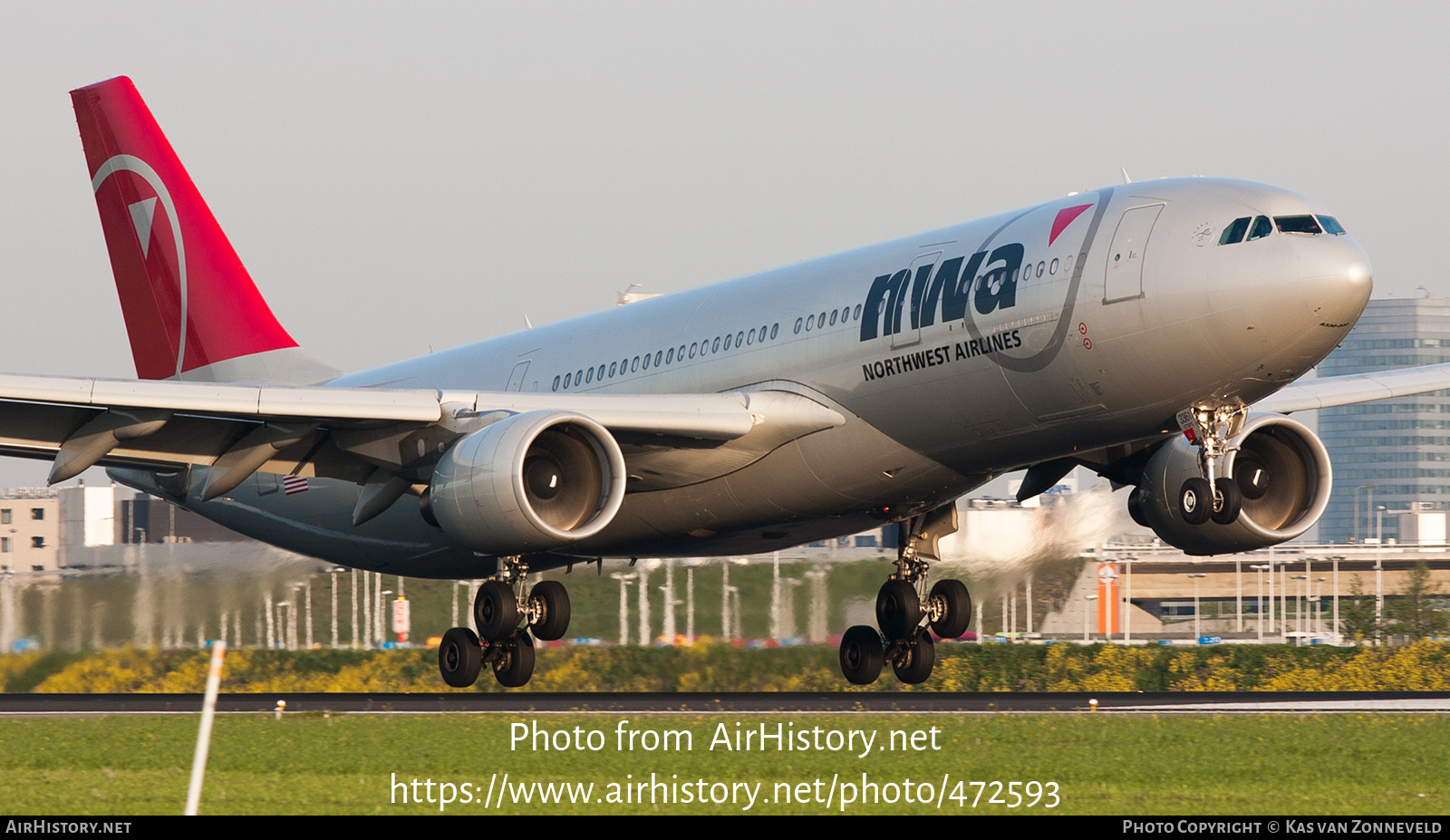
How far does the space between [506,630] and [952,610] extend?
7186mm

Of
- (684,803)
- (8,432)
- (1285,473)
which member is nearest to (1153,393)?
(1285,473)

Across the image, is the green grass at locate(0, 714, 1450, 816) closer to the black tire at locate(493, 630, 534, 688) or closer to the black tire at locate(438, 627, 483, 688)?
the black tire at locate(438, 627, 483, 688)

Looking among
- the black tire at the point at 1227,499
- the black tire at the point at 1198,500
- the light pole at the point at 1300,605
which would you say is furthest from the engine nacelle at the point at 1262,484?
the light pole at the point at 1300,605

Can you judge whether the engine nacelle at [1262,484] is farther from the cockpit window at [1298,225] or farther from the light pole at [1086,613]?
the light pole at [1086,613]

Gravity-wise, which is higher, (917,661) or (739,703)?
(917,661)

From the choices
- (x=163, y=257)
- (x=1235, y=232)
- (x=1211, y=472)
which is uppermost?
(x=163, y=257)

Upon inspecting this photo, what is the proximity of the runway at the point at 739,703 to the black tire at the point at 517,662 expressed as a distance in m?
0.51

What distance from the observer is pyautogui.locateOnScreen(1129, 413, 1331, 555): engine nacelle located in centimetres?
2408

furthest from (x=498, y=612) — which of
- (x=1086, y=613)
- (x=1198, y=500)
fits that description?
(x=1086, y=613)

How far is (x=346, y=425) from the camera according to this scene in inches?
906

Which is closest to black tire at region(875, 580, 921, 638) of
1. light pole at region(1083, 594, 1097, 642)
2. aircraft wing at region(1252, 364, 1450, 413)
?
aircraft wing at region(1252, 364, 1450, 413)

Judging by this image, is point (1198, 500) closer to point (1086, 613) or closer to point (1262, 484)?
point (1262, 484)

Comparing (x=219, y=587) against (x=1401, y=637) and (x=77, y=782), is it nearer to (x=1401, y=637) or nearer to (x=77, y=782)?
(x=77, y=782)

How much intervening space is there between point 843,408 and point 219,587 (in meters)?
14.6
